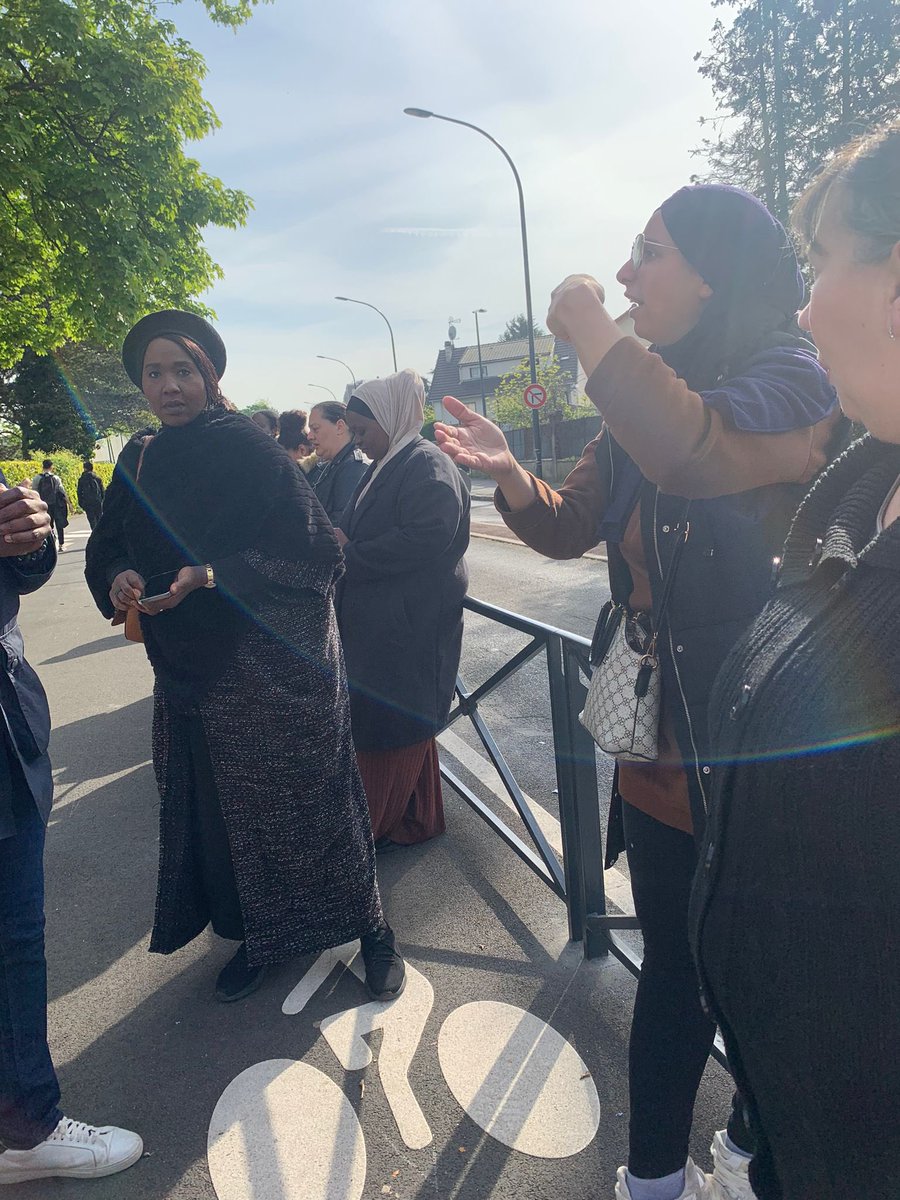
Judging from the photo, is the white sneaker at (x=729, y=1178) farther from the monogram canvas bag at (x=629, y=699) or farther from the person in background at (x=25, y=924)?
the person in background at (x=25, y=924)

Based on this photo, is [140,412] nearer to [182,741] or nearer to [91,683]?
[91,683]

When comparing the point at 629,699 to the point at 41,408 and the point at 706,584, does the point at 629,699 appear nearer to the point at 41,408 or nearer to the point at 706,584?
the point at 706,584

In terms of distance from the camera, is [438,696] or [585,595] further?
[585,595]

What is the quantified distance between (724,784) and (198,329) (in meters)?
2.10

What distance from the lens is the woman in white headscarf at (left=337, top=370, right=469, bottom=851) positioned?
9.89 feet

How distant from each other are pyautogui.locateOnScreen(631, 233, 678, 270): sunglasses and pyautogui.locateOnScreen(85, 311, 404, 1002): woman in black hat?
1.24m

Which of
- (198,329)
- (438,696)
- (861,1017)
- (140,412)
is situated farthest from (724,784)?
(140,412)

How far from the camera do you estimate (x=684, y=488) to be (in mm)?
1276

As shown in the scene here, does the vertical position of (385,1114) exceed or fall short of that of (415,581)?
it falls short

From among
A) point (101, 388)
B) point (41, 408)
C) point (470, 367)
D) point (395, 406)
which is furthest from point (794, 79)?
point (470, 367)

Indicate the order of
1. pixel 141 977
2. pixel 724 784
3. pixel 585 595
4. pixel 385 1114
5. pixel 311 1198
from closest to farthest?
pixel 724 784 < pixel 311 1198 < pixel 385 1114 < pixel 141 977 < pixel 585 595

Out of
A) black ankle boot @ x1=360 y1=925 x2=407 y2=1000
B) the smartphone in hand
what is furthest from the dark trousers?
the smartphone in hand

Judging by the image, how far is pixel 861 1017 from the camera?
83 cm

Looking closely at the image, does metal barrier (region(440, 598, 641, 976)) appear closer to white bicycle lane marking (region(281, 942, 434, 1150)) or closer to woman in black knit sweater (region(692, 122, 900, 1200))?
white bicycle lane marking (region(281, 942, 434, 1150))
